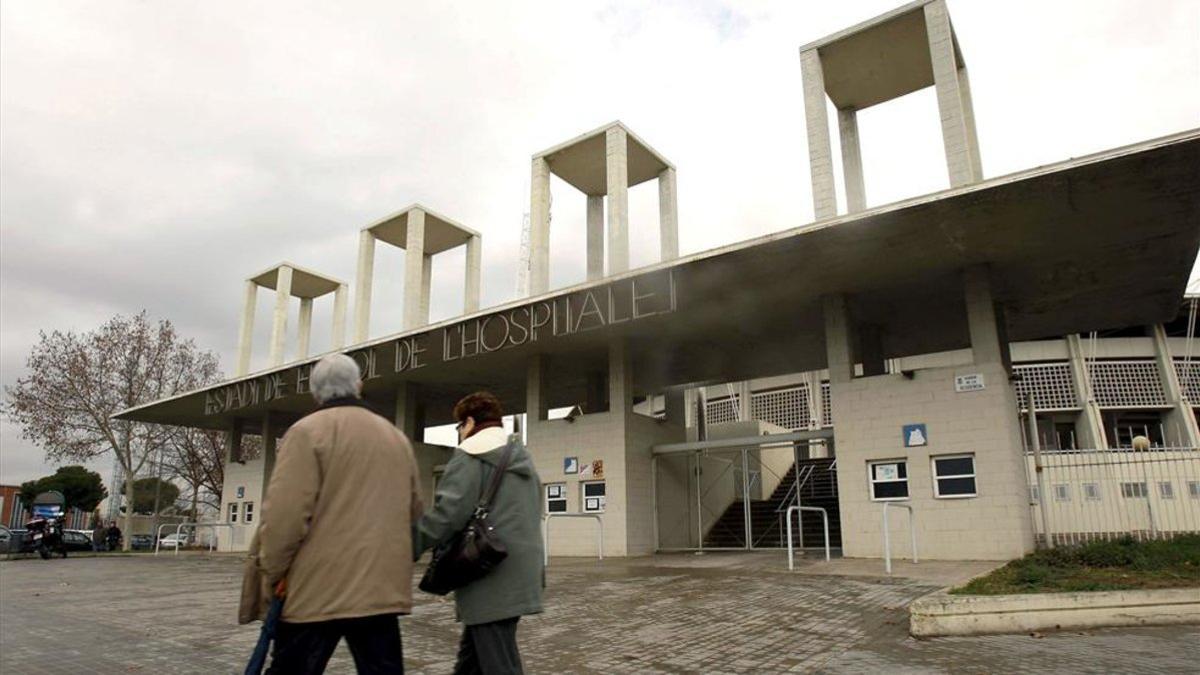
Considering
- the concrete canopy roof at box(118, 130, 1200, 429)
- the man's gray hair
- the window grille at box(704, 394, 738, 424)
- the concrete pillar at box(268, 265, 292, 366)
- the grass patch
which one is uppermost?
the concrete pillar at box(268, 265, 292, 366)

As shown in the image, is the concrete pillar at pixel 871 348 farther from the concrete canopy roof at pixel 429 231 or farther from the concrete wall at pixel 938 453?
the concrete canopy roof at pixel 429 231

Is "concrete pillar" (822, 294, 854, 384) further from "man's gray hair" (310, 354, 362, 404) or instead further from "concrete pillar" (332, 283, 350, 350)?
"concrete pillar" (332, 283, 350, 350)

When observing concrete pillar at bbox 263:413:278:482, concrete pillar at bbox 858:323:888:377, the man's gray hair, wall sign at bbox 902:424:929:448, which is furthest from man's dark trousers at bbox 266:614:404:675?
concrete pillar at bbox 263:413:278:482

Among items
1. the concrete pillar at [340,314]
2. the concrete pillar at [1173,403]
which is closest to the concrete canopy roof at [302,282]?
the concrete pillar at [340,314]

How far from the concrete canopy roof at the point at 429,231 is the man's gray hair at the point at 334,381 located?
22965 mm

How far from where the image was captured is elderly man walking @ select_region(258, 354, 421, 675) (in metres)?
2.58

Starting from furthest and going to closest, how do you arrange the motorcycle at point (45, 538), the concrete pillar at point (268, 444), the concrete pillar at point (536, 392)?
the concrete pillar at point (268, 444) → the motorcycle at point (45, 538) → the concrete pillar at point (536, 392)

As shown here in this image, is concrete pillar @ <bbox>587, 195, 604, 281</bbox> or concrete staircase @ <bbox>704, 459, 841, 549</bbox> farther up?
concrete pillar @ <bbox>587, 195, 604, 281</bbox>

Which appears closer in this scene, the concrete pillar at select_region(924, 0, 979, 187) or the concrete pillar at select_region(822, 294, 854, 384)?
the concrete pillar at select_region(924, 0, 979, 187)

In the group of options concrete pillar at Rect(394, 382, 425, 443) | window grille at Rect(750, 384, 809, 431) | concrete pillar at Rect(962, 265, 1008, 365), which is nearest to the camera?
concrete pillar at Rect(962, 265, 1008, 365)

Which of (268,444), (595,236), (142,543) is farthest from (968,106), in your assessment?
(142,543)

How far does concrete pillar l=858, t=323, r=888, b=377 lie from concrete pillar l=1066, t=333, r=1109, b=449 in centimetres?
2204

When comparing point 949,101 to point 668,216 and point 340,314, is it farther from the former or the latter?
point 340,314

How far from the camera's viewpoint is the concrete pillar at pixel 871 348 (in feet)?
61.9
